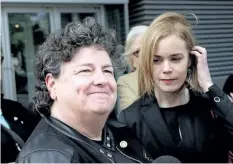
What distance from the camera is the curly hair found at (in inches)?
60.3

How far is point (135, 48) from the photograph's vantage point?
2854 millimetres

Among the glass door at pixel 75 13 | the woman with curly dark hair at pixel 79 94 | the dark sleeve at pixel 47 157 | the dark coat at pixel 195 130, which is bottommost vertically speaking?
the dark coat at pixel 195 130

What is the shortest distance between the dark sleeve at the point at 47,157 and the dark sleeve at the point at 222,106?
0.98 m

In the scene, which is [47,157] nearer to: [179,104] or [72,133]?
[72,133]

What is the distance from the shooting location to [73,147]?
134cm

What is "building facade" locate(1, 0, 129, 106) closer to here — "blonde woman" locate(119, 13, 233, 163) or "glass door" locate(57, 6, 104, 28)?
"glass door" locate(57, 6, 104, 28)

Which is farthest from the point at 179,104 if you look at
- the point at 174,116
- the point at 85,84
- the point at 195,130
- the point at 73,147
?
the point at 73,147

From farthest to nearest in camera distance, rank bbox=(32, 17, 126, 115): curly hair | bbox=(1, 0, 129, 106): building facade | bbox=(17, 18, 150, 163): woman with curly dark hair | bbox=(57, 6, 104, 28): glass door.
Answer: bbox=(57, 6, 104, 28): glass door < bbox=(1, 0, 129, 106): building facade < bbox=(32, 17, 126, 115): curly hair < bbox=(17, 18, 150, 163): woman with curly dark hair

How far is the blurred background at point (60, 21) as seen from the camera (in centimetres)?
531

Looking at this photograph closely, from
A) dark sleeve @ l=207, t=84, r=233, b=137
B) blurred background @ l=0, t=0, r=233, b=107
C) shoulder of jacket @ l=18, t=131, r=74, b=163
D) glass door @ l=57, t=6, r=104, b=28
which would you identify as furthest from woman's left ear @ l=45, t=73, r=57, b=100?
glass door @ l=57, t=6, r=104, b=28

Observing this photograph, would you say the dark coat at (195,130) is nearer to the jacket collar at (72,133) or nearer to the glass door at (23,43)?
the jacket collar at (72,133)

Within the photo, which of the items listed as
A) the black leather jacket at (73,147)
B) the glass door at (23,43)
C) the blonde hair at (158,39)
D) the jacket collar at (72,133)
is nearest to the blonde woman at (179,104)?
the blonde hair at (158,39)

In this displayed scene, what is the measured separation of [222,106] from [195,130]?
0.64ft

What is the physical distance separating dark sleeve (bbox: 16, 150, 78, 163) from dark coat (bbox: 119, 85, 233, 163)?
75 cm
